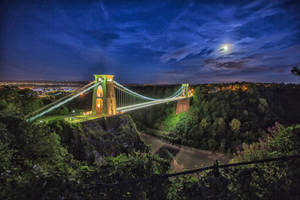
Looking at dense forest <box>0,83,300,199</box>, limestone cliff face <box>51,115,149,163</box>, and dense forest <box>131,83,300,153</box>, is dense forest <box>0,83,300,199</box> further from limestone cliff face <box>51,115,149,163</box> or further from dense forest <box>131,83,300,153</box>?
dense forest <box>131,83,300,153</box>

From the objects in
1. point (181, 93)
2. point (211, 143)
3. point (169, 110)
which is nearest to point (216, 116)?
point (211, 143)

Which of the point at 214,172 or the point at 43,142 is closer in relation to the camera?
the point at 214,172

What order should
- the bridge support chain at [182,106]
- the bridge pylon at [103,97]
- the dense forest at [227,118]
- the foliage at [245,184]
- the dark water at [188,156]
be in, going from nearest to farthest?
the foliage at [245,184] → the bridge pylon at [103,97] → the dark water at [188,156] → the dense forest at [227,118] → the bridge support chain at [182,106]

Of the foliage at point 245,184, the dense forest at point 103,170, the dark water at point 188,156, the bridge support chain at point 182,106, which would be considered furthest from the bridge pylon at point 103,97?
the bridge support chain at point 182,106

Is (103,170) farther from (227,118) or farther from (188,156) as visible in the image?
(227,118)

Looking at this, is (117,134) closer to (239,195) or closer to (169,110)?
(239,195)

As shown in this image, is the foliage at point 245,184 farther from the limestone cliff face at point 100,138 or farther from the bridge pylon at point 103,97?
the bridge pylon at point 103,97

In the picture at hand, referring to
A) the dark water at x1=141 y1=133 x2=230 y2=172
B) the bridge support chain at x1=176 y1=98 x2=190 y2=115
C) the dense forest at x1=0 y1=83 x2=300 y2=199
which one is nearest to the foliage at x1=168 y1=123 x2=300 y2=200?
the dense forest at x1=0 y1=83 x2=300 y2=199
